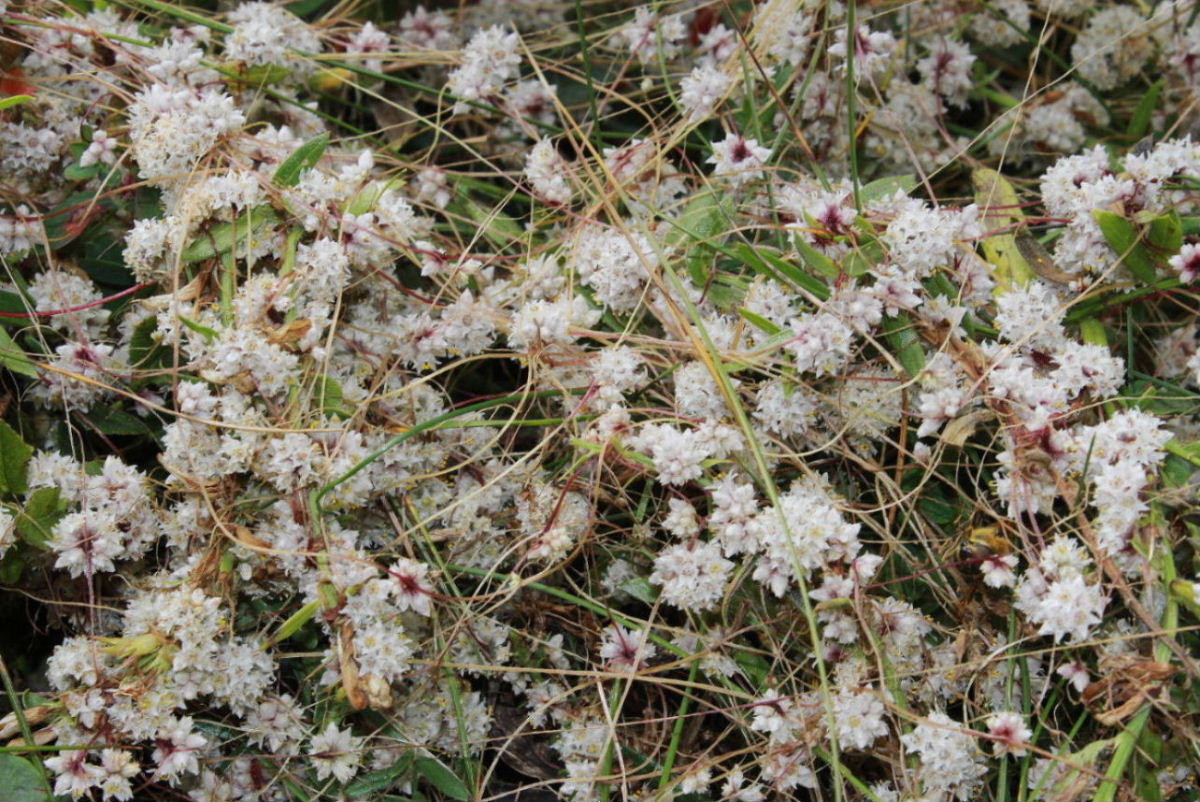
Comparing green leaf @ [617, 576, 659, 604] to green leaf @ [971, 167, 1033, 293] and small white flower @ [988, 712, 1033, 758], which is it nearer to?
small white flower @ [988, 712, 1033, 758]

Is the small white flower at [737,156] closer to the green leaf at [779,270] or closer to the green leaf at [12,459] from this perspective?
the green leaf at [779,270]

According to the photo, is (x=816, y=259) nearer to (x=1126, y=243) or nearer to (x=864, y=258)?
(x=864, y=258)

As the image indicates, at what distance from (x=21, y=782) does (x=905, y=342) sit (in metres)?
1.18

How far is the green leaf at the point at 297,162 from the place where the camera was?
4.75 feet

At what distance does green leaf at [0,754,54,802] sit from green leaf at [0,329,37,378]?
477 mm

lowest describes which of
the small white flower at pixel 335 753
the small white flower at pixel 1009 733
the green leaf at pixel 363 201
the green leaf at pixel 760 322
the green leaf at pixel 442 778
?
the green leaf at pixel 442 778

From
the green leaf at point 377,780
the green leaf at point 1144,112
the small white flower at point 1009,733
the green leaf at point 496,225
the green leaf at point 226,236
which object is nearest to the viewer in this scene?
the small white flower at point 1009,733

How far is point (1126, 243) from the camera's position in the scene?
136 cm

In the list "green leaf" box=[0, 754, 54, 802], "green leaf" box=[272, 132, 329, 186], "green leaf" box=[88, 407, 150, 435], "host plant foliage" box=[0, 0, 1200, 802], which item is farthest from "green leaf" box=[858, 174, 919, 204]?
"green leaf" box=[0, 754, 54, 802]

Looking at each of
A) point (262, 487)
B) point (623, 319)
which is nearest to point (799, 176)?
point (623, 319)

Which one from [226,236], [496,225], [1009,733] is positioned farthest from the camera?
[496,225]

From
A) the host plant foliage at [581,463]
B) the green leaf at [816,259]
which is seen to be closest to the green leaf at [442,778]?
the host plant foliage at [581,463]

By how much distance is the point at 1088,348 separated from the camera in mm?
1346

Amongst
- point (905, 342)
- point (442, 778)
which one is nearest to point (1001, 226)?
point (905, 342)
